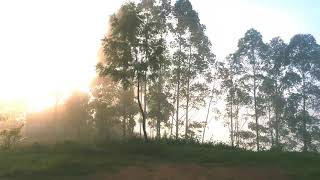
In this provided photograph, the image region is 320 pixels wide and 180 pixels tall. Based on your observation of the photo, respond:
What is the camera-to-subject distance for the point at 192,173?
26.4 metres

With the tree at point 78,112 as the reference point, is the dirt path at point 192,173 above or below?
below

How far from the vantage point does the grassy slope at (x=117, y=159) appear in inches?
1052

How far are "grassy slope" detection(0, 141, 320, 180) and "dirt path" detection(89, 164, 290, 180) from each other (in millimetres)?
1006

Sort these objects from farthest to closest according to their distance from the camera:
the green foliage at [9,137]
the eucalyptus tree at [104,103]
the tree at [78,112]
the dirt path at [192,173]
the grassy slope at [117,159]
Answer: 1. the tree at [78,112]
2. the eucalyptus tree at [104,103]
3. the green foliage at [9,137]
4. the grassy slope at [117,159]
5. the dirt path at [192,173]

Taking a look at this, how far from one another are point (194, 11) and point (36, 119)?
4238 cm

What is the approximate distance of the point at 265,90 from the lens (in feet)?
197

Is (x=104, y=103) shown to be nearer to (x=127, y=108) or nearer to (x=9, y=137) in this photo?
(x=127, y=108)

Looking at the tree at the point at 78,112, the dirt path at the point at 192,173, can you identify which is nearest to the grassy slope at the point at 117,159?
the dirt path at the point at 192,173

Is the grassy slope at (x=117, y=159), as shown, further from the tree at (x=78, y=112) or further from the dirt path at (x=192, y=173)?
the tree at (x=78, y=112)

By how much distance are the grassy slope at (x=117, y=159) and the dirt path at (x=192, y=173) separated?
101cm

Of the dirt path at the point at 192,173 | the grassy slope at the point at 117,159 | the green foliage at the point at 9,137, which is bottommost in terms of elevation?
the dirt path at the point at 192,173

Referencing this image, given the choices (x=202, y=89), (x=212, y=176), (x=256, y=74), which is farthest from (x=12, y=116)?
(x=212, y=176)

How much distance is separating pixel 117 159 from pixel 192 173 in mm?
6143

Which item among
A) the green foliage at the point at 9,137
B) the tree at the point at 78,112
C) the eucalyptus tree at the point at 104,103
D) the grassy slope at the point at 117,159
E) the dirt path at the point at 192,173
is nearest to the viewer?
the dirt path at the point at 192,173
